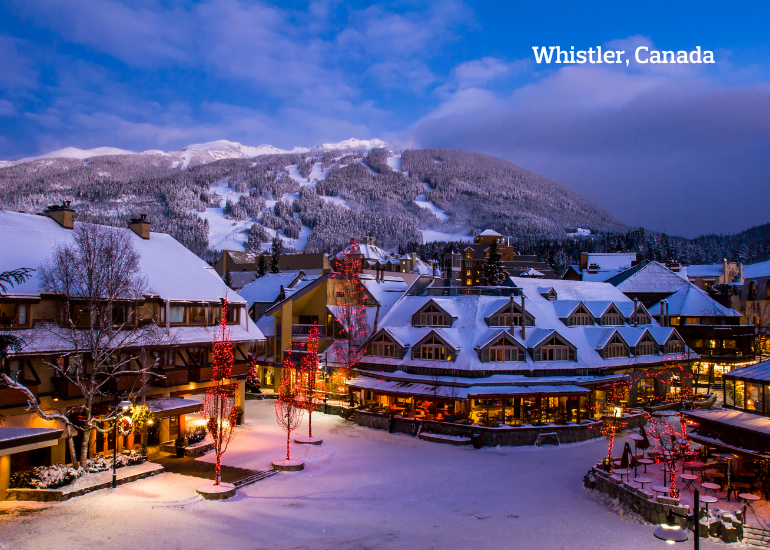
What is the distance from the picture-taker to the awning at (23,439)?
19.7m

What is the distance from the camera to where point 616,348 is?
44.2 meters

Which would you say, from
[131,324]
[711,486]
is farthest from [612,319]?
[131,324]

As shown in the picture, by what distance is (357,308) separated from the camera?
49.2m

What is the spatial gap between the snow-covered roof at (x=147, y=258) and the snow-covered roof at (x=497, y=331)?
46.9 feet

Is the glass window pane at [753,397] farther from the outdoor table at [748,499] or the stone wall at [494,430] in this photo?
the stone wall at [494,430]

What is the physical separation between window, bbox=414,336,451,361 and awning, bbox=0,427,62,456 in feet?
81.2

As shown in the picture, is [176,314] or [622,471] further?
[176,314]

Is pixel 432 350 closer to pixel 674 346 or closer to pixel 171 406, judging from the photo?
pixel 171 406

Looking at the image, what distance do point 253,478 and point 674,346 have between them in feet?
138

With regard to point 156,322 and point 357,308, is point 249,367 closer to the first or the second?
point 156,322

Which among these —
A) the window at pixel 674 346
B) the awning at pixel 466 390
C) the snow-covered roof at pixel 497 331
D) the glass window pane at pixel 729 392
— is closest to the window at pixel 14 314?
the awning at pixel 466 390

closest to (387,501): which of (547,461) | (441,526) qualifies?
(441,526)

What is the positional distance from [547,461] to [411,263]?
9299cm

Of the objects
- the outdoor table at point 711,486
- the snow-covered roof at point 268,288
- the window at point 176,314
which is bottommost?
the outdoor table at point 711,486
